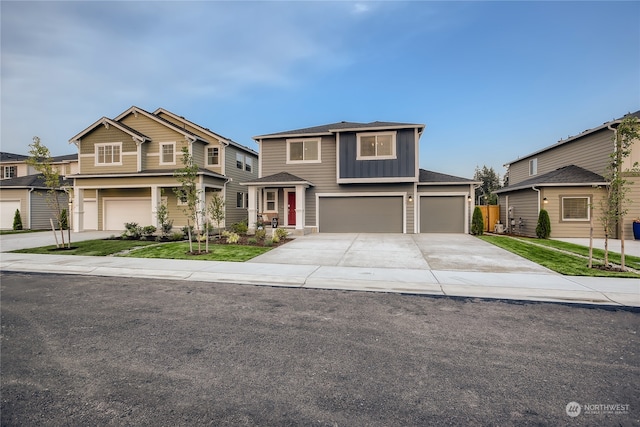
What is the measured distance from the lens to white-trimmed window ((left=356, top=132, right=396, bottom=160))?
56.0 ft

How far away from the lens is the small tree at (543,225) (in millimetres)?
16016

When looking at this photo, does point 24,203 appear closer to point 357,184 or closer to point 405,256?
point 357,184

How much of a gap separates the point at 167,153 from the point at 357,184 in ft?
42.2

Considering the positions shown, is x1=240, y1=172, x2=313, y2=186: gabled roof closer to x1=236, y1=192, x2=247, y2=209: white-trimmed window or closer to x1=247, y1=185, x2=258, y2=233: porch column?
x1=247, y1=185, x2=258, y2=233: porch column

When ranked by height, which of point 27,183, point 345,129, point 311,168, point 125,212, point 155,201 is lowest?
point 125,212

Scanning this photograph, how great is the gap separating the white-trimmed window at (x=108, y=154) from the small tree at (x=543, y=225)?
86.6ft

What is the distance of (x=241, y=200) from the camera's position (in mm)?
22672

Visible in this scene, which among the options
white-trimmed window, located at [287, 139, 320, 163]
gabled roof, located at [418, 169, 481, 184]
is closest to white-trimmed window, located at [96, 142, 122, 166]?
white-trimmed window, located at [287, 139, 320, 163]

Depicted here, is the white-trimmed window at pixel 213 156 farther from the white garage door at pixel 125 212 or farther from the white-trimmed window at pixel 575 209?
the white-trimmed window at pixel 575 209

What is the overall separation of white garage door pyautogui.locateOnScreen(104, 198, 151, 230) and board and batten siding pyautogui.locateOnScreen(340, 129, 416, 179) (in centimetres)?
1405

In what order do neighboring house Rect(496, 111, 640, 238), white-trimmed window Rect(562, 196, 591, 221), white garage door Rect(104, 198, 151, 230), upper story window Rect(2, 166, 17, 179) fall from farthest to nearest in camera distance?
upper story window Rect(2, 166, 17, 179), white garage door Rect(104, 198, 151, 230), white-trimmed window Rect(562, 196, 591, 221), neighboring house Rect(496, 111, 640, 238)

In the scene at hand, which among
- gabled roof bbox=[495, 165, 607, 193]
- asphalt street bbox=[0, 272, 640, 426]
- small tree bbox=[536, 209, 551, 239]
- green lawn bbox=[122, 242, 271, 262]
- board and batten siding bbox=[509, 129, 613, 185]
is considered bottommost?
asphalt street bbox=[0, 272, 640, 426]

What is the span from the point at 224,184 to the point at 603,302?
19174mm

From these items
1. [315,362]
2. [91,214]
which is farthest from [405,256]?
[91,214]
